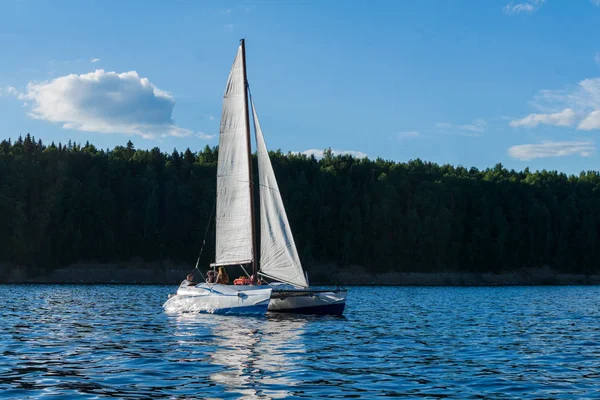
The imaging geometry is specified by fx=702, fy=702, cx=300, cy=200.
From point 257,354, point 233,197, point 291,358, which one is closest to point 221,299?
point 233,197

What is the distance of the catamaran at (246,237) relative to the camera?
39.1 metres

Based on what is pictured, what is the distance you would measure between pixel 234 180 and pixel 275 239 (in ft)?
16.0

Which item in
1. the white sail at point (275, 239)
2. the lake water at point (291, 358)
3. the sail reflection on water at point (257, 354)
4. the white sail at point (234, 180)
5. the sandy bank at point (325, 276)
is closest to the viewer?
the lake water at point (291, 358)

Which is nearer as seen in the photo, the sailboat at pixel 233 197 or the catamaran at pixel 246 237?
the catamaran at pixel 246 237

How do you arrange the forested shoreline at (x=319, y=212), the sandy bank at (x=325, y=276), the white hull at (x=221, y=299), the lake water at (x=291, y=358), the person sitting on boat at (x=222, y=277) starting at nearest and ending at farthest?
the lake water at (x=291, y=358), the white hull at (x=221, y=299), the person sitting on boat at (x=222, y=277), the sandy bank at (x=325, y=276), the forested shoreline at (x=319, y=212)

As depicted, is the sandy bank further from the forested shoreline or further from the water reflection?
the water reflection

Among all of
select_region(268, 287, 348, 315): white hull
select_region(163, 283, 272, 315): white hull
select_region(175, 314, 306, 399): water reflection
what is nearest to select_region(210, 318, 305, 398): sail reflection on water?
select_region(175, 314, 306, 399): water reflection

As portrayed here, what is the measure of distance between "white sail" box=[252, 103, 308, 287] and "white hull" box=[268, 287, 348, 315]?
153 centimetres

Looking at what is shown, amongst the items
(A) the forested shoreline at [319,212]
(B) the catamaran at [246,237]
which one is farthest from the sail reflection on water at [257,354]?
(A) the forested shoreline at [319,212]

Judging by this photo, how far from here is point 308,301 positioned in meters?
40.8

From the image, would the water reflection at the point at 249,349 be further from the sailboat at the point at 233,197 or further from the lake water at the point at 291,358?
the sailboat at the point at 233,197

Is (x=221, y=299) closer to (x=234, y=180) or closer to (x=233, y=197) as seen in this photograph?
(x=233, y=197)

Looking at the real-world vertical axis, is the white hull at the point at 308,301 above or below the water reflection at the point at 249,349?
above

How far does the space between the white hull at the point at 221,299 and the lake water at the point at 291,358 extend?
0.71 metres
